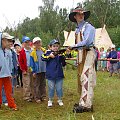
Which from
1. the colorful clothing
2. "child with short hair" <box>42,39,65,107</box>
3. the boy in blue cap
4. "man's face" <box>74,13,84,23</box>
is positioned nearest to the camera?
"man's face" <box>74,13,84,23</box>

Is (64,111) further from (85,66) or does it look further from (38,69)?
(38,69)

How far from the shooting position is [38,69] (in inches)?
282

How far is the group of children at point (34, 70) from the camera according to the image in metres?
6.41

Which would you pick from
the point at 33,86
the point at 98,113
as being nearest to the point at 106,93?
the point at 33,86

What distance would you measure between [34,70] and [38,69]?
3.5 inches

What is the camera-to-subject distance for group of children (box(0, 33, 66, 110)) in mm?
6410

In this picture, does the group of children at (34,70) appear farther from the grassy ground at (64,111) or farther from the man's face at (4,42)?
the grassy ground at (64,111)

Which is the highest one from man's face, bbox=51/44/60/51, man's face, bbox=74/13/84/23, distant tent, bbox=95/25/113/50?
man's face, bbox=74/13/84/23

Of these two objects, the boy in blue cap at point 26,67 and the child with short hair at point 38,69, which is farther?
the boy in blue cap at point 26,67

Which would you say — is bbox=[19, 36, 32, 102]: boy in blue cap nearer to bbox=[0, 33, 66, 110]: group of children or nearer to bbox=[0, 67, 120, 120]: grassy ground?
bbox=[0, 33, 66, 110]: group of children

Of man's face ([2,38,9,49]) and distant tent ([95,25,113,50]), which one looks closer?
man's face ([2,38,9,49])

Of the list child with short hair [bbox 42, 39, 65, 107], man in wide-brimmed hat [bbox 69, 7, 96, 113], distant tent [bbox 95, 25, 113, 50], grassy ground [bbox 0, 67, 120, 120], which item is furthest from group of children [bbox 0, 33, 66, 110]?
distant tent [bbox 95, 25, 113, 50]

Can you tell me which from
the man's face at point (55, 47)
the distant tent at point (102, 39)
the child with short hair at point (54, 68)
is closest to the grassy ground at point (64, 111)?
the child with short hair at point (54, 68)

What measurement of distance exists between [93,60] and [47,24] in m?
50.3
